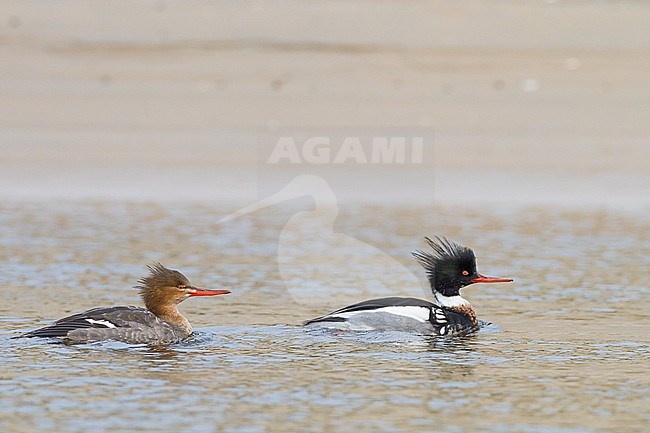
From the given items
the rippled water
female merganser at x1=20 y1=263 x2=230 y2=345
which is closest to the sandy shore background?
the rippled water

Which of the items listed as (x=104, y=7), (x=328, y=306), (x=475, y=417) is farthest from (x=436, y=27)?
(x=475, y=417)

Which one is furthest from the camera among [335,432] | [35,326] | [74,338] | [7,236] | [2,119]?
[2,119]

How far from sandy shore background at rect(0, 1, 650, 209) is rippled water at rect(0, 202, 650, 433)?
2.47m

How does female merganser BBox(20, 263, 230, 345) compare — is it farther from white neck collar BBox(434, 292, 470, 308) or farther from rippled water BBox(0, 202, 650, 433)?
white neck collar BBox(434, 292, 470, 308)

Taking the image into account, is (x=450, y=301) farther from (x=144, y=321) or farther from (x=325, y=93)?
(x=325, y=93)

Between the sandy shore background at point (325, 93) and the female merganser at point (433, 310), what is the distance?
753cm

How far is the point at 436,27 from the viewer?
82.1 ft

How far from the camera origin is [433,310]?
1109cm

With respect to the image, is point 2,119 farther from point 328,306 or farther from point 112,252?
point 328,306

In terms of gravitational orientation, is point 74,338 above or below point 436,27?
below

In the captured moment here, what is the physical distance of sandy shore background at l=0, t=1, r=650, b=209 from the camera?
20312 mm

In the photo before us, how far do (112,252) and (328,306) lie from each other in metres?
3.36

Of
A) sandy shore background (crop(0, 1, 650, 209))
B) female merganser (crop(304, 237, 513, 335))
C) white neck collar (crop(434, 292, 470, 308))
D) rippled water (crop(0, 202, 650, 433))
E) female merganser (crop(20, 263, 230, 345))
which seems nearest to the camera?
rippled water (crop(0, 202, 650, 433))

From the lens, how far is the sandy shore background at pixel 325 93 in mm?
20312
